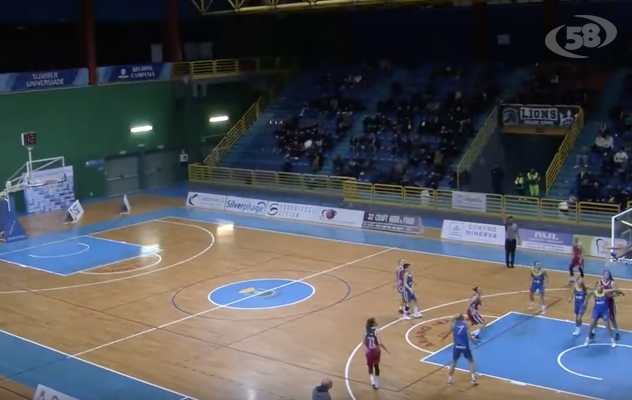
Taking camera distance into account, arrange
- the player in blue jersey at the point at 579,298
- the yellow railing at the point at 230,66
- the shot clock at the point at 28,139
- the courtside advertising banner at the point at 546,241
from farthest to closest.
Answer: the yellow railing at the point at 230,66 < the shot clock at the point at 28,139 < the courtside advertising banner at the point at 546,241 < the player in blue jersey at the point at 579,298

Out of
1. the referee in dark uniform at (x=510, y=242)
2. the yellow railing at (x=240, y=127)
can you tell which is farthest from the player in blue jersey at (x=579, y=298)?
the yellow railing at (x=240, y=127)

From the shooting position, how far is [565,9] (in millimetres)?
42312

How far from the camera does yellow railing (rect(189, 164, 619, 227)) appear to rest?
31.9 m

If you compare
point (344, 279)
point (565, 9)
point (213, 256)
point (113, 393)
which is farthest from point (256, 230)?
point (565, 9)

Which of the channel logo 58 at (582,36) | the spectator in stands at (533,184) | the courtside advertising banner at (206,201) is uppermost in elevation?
the channel logo 58 at (582,36)

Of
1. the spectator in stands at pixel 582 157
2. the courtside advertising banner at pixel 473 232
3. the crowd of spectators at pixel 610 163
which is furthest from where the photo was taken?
the spectator in stands at pixel 582 157

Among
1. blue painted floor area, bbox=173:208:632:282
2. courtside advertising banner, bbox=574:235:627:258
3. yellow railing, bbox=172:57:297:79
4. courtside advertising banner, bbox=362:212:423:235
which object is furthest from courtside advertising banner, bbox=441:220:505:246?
yellow railing, bbox=172:57:297:79

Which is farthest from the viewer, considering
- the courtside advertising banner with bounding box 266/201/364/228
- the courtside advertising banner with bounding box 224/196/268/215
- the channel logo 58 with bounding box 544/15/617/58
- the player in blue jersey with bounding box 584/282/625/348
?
the channel logo 58 with bounding box 544/15/617/58

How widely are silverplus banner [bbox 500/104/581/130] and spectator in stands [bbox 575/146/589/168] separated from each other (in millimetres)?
1590

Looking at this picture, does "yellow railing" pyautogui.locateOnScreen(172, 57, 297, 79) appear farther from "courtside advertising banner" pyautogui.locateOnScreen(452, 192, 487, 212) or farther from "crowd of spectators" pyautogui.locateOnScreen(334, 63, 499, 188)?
"courtside advertising banner" pyautogui.locateOnScreen(452, 192, 487, 212)

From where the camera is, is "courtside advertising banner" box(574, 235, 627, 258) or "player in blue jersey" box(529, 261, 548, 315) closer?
"player in blue jersey" box(529, 261, 548, 315)

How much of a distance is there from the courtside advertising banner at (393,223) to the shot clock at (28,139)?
48.4 ft

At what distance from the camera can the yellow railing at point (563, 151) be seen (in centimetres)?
3541

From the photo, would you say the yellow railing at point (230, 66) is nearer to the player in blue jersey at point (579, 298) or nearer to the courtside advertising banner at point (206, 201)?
the courtside advertising banner at point (206, 201)
